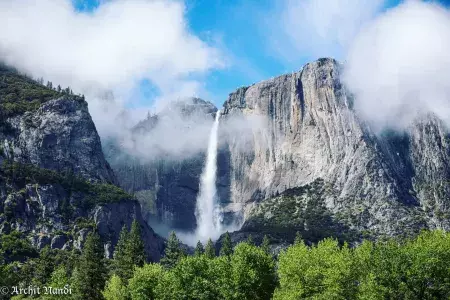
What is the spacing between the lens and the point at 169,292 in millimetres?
85438

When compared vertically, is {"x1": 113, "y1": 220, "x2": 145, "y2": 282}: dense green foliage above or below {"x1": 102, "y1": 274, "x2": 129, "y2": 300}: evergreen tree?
above

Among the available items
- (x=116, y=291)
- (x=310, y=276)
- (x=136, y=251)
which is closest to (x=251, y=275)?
(x=310, y=276)

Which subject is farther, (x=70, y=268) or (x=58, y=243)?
(x=58, y=243)

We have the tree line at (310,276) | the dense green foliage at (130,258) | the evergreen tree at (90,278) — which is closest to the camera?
the tree line at (310,276)

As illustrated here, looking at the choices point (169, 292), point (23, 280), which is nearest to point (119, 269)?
point (23, 280)

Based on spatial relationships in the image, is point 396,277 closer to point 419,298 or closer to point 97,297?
point 419,298

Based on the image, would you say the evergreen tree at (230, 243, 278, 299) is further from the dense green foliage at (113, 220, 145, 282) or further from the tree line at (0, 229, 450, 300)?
the dense green foliage at (113, 220, 145, 282)

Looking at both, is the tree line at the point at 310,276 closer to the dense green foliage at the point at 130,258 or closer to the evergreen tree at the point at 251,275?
the evergreen tree at the point at 251,275

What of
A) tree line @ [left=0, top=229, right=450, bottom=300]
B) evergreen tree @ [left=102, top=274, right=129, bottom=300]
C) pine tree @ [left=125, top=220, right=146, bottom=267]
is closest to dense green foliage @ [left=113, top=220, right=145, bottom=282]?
pine tree @ [left=125, top=220, right=146, bottom=267]

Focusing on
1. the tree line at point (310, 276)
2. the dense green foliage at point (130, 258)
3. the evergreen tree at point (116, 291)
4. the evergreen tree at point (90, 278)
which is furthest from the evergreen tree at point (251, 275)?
the dense green foliage at point (130, 258)

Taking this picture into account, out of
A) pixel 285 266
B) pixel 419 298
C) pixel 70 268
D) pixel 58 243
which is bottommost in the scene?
pixel 419 298

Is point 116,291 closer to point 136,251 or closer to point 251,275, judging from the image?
point 136,251

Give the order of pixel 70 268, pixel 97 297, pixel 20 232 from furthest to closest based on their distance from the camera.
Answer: pixel 20 232, pixel 70 268, pixel 97 297

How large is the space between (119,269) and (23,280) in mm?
20789
